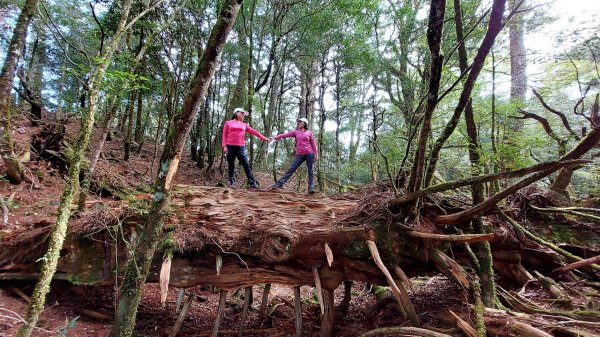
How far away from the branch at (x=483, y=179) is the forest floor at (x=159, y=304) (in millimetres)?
1578

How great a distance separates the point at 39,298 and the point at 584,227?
24.2ft

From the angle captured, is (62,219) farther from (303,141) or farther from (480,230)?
(480,230)

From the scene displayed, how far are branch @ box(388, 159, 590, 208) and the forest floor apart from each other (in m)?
1.58

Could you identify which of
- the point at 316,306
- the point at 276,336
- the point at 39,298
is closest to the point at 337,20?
the point at 316,306

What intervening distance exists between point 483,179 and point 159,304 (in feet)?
20.7

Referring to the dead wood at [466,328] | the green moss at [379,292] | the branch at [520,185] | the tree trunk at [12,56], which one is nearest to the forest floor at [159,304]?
the dead wood at [466,328]

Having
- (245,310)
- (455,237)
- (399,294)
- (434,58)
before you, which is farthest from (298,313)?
(434,58)

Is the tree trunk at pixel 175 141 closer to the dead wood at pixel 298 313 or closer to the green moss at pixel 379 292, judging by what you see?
the dead wood at pixel 298 313

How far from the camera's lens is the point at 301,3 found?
11.0 m

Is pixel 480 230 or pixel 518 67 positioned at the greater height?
pixel 518 67

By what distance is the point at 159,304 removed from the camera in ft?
20.1

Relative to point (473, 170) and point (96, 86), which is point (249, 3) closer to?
point (96, 86)

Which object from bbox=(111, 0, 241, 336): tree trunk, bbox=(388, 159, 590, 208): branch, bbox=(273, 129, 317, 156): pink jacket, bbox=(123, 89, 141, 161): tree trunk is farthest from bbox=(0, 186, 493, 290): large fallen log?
bbox=(123, 89, 141, 161): tree trunk

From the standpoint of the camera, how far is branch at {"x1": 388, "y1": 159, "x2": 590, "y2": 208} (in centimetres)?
260
